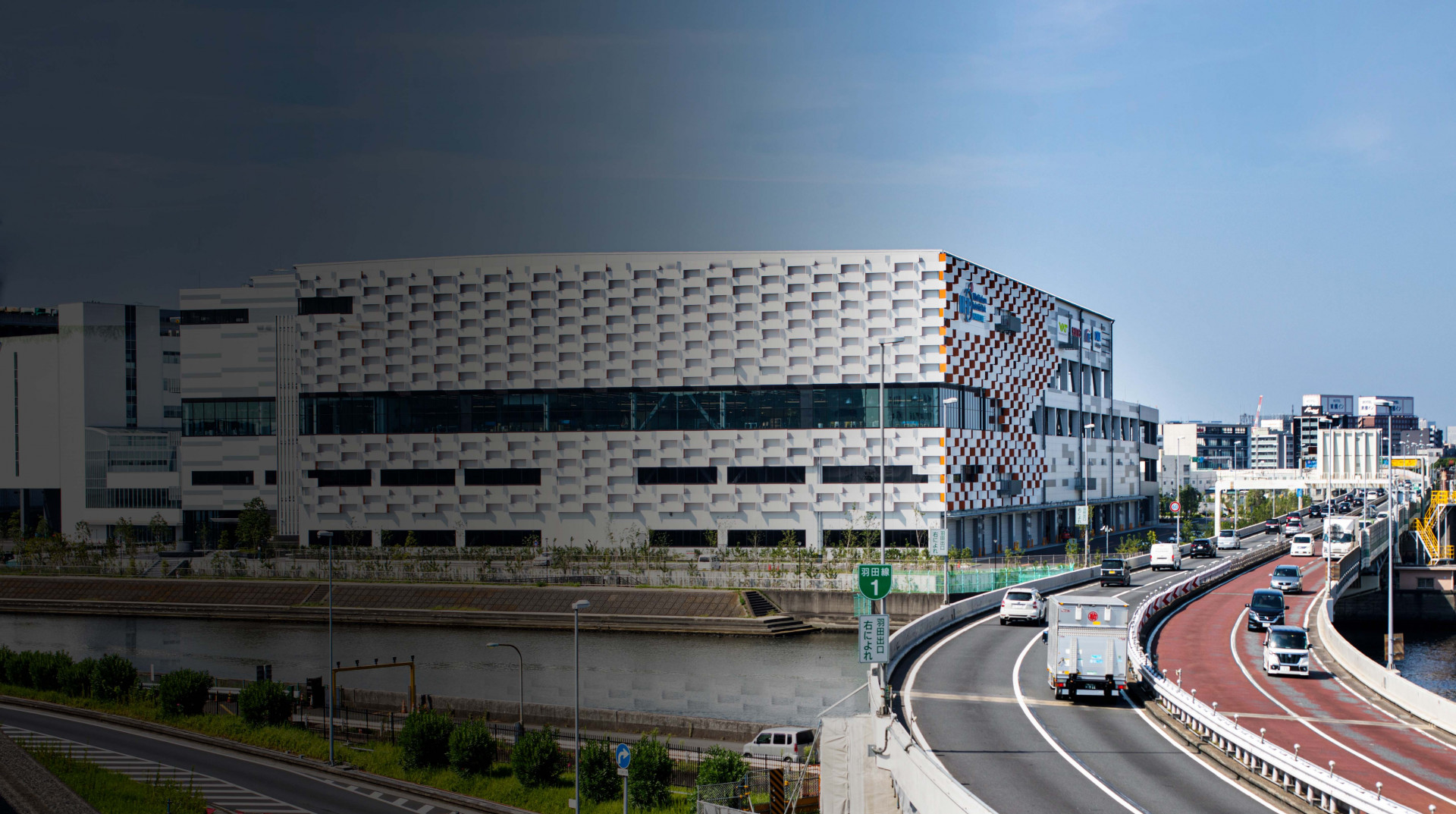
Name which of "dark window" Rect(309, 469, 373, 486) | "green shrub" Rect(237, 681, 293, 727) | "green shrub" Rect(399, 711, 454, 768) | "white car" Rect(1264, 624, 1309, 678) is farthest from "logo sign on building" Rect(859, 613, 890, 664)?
"dark window" Rect(309, 469, 373, 486)

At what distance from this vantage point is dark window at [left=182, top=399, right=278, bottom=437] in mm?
103375

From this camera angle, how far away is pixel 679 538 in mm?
88688

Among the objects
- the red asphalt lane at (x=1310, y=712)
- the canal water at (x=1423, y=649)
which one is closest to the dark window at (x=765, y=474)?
the red asphalt lane at (x=1310, y=712)

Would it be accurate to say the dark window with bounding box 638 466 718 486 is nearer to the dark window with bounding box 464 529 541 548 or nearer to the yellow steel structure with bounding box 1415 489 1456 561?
the dark window with bounding box 464 529 541 548

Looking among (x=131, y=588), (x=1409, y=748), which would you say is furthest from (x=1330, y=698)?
(x=131, y=588)

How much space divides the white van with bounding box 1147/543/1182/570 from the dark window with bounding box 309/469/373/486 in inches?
2483

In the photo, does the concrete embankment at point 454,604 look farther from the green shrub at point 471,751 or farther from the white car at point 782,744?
the green shrub at point 471,751

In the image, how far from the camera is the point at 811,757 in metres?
37.7

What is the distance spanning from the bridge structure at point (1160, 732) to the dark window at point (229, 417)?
7833 cm

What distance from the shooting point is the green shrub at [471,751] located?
135 ft

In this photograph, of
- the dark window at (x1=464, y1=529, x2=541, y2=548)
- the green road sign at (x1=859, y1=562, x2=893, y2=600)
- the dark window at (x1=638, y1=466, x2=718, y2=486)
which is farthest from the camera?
the dark window at (x1=464, y1=529, x2=541, y2=548)

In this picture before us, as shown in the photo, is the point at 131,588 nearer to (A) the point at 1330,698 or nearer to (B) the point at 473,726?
(B) the point at 473,726

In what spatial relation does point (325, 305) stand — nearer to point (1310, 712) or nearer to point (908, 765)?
point (1310, 712)

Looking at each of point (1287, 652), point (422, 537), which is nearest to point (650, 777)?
point (1287, 652)
